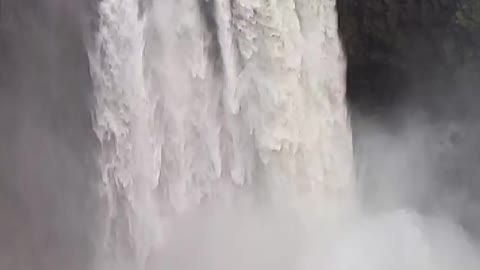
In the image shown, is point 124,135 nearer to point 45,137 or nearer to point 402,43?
point 45,137

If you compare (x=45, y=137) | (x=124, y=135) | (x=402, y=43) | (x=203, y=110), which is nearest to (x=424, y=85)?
(x=402, y=43)

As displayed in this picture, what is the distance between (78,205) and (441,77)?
7.16 feet

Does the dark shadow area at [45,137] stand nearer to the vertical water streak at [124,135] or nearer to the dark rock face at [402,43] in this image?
the vertical water streak at [124,135]

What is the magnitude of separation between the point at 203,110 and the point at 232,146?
0.22 metres

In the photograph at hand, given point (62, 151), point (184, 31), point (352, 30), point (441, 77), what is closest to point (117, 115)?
point (62, 151)

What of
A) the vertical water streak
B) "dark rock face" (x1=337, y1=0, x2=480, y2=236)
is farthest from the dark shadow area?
"dark rock face" (x1=337, y1=0, x2=480, y2=236)

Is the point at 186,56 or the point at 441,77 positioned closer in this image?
the point at 186,56

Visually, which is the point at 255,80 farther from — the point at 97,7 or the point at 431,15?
the point at 431,15

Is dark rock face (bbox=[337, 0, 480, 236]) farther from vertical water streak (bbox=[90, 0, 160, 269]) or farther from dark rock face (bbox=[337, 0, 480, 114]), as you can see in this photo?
vertical water streak (bbox=[90, 0, 160, 269])

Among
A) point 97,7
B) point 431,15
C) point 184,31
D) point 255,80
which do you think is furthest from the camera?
point 431,15

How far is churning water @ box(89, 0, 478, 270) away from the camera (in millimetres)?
2785

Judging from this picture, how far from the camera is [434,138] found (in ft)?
14.0

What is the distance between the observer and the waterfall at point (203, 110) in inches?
109

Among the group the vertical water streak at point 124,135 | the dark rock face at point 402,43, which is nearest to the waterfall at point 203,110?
the vertical water streak at point 124,135
